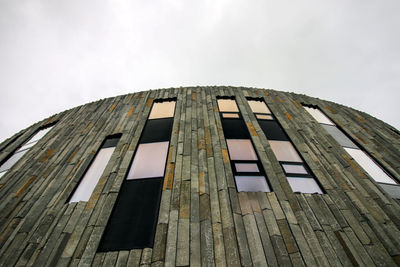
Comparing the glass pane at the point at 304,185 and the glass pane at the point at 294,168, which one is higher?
the glass pane at the point at 294,168

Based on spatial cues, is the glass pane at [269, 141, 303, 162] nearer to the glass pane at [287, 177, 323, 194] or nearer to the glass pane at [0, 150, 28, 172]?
the glass pane at [287, 177, 323, 194]

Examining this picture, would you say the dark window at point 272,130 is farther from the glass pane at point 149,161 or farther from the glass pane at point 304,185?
the glass pane at point 149,161

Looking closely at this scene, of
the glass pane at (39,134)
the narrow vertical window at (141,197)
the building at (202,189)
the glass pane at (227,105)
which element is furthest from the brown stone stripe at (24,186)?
the glass pane at (227,105)

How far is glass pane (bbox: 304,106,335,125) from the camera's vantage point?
7.38 metres

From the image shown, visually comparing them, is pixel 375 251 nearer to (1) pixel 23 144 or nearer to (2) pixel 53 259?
(2) pixel 53 259

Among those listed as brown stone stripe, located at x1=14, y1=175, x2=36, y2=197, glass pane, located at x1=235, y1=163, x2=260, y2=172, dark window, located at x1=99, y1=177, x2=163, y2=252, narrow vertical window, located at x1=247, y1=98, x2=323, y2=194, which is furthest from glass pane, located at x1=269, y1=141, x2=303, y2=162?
brown stone stripe, located at x1=14, y1=175, x2=36, y2=197

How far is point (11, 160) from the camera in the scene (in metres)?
6.55

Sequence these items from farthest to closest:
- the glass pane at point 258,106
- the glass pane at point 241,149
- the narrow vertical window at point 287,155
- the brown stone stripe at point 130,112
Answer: the glass pane at point 258,106
the brown stone stripe at point 130,112
the glass pane at point 241,149
the narrow vertical window at point 287,155

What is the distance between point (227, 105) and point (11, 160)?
7.26m

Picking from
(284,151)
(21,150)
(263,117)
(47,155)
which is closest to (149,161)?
(47,155)

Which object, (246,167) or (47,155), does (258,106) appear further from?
(47,155)

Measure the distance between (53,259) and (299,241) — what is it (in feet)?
12.7

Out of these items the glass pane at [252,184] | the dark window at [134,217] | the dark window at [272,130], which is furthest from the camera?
the dark window at [272,130]

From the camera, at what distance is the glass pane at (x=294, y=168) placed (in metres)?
4.84
